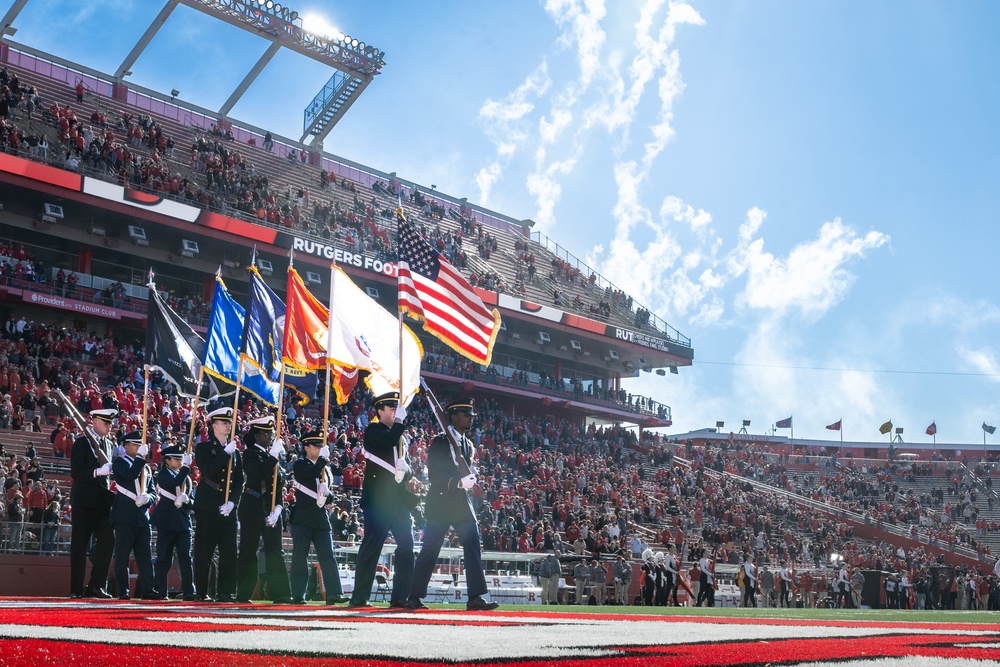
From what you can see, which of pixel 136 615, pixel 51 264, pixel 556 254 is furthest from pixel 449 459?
pixel 556 254

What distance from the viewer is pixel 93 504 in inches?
527

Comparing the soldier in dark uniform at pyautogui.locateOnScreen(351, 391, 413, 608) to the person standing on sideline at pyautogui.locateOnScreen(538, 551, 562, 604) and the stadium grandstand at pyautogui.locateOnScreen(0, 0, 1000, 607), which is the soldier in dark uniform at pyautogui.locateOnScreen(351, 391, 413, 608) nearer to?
the stadium grandstand at pyautogui.locateOnScreen(0, 0, 1000, 607)

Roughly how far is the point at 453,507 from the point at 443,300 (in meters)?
3.91

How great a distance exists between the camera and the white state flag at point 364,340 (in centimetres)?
1410

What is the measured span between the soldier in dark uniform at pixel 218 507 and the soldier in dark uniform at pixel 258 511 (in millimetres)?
189

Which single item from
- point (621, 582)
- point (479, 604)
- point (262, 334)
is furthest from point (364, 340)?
point (621, 582)

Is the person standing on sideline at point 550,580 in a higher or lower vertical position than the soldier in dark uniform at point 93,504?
lower

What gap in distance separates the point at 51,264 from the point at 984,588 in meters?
32.0

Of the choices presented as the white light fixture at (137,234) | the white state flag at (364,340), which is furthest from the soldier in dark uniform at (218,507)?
the white light fixture at (137,234)

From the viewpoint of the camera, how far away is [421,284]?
1425 cm

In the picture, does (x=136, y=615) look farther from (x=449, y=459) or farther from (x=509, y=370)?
(x=509, y=370)

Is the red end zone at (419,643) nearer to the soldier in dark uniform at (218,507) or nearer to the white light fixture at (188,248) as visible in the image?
the soldier in dark uniform at (218,507)

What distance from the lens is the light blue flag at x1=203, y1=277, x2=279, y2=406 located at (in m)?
16.3

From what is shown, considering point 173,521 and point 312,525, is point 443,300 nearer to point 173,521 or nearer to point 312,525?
point 312,525
